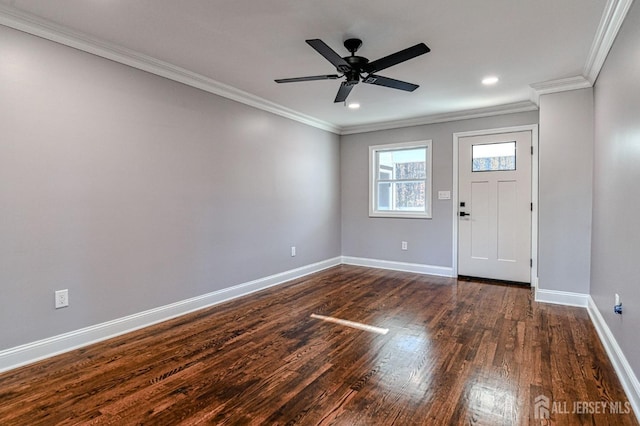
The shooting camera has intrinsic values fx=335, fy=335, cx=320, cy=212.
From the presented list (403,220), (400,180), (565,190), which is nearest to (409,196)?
(400,180)

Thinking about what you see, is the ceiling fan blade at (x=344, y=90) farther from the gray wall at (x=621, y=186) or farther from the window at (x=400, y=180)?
the window at (x=400, y=180)

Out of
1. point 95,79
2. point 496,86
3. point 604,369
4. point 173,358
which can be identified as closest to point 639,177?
point 604,369

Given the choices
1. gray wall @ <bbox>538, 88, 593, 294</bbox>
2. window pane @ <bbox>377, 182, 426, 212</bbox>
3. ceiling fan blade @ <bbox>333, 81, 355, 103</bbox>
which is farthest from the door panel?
ceiling fan blade @ <bbox>333, 81, 355, 103</bbox>

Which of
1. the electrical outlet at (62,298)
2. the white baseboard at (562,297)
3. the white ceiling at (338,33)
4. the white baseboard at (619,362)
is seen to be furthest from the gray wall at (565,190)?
the electrical outlet at (62,298)

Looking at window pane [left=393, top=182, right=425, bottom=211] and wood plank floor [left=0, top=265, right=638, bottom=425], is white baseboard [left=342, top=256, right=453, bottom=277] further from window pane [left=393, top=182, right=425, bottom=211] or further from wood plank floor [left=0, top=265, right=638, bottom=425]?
wood plank floor [left=0, top=265, right=638, bottom=425]

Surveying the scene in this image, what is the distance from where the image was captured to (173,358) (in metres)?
2.48

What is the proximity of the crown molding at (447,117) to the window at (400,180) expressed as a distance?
0.31 m

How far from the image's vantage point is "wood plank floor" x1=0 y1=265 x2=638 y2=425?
182 cm

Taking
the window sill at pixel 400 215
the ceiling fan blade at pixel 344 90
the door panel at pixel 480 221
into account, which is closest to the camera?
the ceiling fan blade at pixel 344 90

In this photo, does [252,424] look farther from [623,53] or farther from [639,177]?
[623,53]

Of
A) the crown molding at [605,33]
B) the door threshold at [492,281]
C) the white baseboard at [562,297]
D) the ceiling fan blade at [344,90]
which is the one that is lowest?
the door threshold at [492,281]

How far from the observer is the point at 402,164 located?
18.1 feet

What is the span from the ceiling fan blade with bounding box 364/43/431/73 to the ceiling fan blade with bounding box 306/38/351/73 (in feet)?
0.59

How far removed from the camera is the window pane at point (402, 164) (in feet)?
17.5
